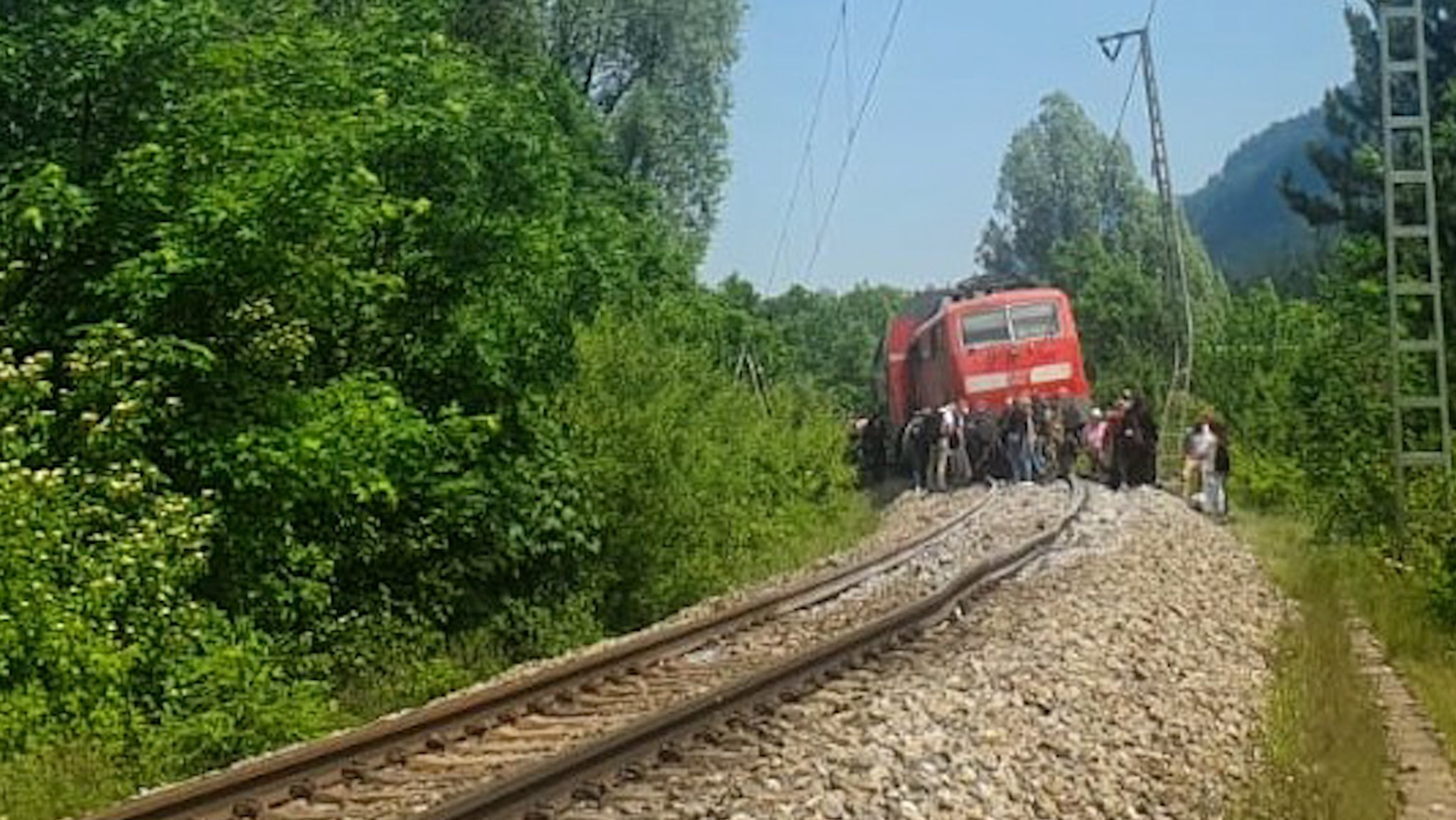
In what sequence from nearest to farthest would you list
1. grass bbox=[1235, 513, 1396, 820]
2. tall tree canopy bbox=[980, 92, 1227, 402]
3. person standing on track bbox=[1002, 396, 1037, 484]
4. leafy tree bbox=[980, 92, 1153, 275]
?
1. grass bbox=[1235, 513, 1396, 820]
2. person standing on track bbox=[1002, 396, 1037, 484]
3. tall tree canopy bbox=[980, 92, 1227, 402]
4. leafy tree bbox=[980, 92, 1153, 275]

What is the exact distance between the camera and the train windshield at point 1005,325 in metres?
38.2

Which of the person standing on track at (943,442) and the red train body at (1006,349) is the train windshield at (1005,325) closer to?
the red train body at (1006,349)

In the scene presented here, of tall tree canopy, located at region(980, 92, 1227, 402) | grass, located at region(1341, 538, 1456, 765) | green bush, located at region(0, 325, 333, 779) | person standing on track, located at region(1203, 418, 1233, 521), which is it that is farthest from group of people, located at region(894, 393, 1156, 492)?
tall tree canopy, located at region(980, 92, 1227, 402)

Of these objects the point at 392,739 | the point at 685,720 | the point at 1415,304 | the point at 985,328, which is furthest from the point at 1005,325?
the point at 392,739

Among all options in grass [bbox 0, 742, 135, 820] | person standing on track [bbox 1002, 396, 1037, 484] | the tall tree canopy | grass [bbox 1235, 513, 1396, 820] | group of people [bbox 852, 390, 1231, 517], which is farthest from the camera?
the tall tree canopy

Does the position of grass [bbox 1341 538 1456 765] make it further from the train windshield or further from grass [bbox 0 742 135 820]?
the train windshield

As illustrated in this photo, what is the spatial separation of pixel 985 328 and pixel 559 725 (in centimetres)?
2784

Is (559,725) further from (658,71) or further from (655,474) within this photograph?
(658,71)

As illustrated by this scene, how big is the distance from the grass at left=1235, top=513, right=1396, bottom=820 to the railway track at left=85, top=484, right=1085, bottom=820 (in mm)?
2936

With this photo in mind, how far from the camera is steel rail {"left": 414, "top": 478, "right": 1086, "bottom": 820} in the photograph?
8125 mm

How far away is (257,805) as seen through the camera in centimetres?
888

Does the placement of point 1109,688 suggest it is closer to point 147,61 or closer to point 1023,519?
point 147,61

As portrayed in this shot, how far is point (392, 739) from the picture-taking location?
10.5m

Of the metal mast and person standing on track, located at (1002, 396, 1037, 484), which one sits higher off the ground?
the metal mast
